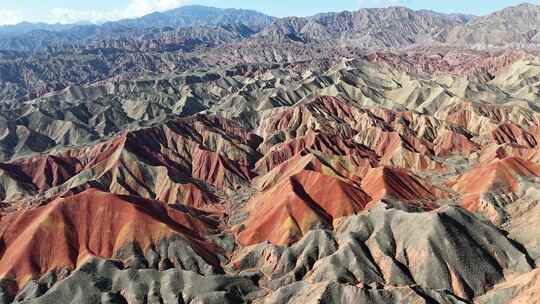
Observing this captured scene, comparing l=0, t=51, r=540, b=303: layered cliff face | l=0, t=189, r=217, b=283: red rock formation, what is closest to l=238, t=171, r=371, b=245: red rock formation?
l=0, t=51, r=540, b=303: layered cliff face

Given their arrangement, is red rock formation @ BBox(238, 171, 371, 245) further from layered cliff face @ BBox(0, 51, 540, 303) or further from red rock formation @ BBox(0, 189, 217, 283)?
red rock formation @ BBox(0, 189, 217, 283)

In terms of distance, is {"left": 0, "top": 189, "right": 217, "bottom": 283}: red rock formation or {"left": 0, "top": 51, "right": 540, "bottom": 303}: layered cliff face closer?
{"left": 0, "top": 51, "right": 540, "bottom": 303}: layered cliff face

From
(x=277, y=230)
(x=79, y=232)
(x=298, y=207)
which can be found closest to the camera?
(x=79, y=232)

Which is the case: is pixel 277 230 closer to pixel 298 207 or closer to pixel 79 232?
pixel 298 207

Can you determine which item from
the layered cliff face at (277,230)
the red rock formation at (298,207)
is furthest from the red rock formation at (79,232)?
the red rock formation at (298,207)

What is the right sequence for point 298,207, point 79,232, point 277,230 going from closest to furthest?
point 79,232
point 277,230
point 298,207

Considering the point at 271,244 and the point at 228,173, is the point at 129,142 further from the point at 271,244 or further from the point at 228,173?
the point at 271,244

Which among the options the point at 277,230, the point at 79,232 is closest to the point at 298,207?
the point at 277,230

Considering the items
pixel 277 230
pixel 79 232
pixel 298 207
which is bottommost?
pixel 79 232

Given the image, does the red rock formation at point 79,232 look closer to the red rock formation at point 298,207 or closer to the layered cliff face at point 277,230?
the layered cliff face at point 277,230

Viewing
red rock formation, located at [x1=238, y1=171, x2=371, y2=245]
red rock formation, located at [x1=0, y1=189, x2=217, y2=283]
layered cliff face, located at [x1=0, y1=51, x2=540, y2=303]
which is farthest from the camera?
red rock formation, located at [x1=238, y1=171, x2=371, y2=245]

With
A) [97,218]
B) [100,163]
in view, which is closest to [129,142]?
[100,163]
